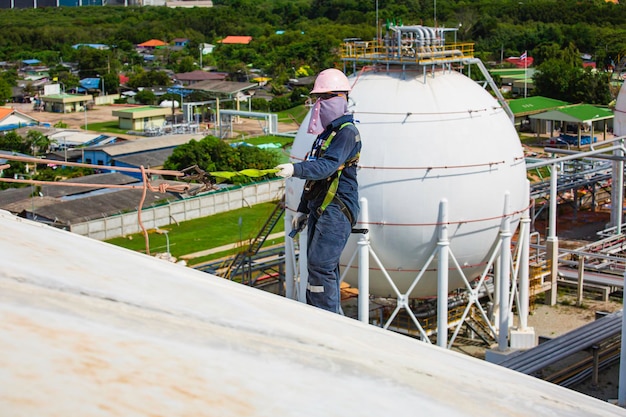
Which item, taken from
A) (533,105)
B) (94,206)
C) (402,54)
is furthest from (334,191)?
(533,105)

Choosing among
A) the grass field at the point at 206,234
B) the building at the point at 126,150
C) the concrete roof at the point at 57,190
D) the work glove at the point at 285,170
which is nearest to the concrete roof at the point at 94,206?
the concrete roof at the point at 57,190

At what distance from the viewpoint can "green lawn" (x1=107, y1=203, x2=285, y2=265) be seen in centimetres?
3041

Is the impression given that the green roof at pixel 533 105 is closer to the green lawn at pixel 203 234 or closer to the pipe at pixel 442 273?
the green lawn at pixel 203 234

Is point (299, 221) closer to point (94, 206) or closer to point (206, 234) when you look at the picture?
point (206, 234)

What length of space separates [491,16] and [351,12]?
67.9ft

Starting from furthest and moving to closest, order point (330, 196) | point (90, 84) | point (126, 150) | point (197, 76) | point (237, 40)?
point (237, 40) → point (197, 76) → point (90, 84) → point (126, 150) → point (330, 196)

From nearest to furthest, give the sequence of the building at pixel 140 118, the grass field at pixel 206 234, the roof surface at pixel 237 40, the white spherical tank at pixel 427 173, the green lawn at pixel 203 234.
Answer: the white spherical tank at pixel 427 173, the grass field at pixel 206 234, the green lawn at pixel 203 234, the building at pixel 140 118, the roof surface at pixel 237 40

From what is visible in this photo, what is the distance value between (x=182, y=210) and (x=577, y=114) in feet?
84.4

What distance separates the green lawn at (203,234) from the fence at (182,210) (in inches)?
12.7

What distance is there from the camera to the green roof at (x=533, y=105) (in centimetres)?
5481

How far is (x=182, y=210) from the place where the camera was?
3481 cm

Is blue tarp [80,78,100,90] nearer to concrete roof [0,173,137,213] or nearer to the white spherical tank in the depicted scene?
concrete roof [0,173,137,213]

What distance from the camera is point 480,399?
3420mm

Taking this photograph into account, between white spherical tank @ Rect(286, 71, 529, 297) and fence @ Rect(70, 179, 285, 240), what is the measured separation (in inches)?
576
